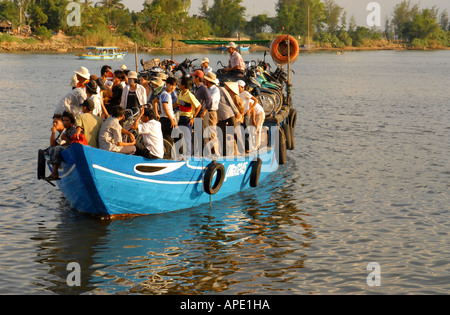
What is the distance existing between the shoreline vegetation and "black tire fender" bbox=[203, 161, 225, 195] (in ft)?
154

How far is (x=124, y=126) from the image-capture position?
1169 cm

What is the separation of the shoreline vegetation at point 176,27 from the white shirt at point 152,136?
47.9 metres

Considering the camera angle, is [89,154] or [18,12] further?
[18,12]

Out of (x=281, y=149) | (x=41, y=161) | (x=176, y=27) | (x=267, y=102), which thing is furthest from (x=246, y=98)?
(x=176, y=27)

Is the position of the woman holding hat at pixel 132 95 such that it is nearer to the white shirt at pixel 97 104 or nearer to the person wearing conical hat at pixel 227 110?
the white shirt at pixel 97 104

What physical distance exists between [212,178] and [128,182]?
6.80 feet

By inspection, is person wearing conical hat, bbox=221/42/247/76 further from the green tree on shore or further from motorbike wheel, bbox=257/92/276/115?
the green tree on shore

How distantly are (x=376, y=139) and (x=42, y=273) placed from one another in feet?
52.3

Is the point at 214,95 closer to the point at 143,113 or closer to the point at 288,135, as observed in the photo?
the point at 143,113

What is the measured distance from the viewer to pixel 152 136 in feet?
36.1

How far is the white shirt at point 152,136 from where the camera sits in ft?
35.8

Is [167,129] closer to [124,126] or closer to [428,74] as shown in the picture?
[124,126]

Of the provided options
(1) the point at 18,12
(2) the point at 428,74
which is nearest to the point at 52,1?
(1) the point at 18,12

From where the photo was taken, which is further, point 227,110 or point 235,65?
point 235,65
